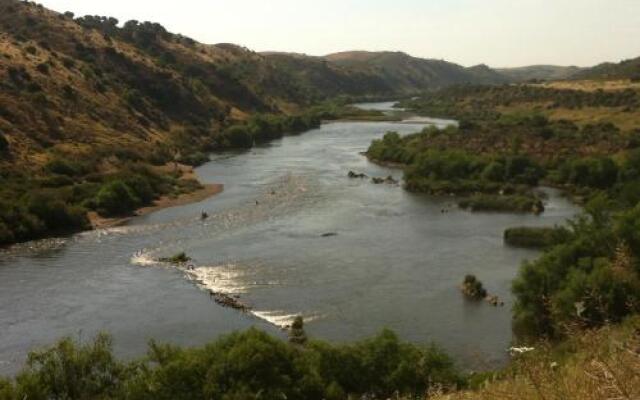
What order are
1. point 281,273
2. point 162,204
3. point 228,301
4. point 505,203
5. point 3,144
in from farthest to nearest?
1. point 3,144
2. point 162,204
3. point 505,203
4. point 281,273
5. point 228,301

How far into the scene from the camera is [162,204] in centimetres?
7325

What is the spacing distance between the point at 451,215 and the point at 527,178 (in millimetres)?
19066

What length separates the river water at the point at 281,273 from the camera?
1528 inches

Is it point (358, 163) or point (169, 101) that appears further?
point (169, 101)

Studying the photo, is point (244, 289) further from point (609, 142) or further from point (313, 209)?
point (609, 142)

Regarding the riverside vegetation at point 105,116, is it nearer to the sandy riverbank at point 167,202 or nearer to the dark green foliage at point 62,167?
the dark green foliage at point 62,167

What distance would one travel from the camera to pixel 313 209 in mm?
69062

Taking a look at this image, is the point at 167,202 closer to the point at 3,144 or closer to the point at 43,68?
the point at 3,144

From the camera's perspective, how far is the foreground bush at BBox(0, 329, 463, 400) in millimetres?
25266

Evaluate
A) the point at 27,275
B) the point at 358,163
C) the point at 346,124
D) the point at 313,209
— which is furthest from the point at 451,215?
the point at 346,124

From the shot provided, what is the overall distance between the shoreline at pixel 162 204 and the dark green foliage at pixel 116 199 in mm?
840

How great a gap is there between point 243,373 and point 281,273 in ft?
74.7

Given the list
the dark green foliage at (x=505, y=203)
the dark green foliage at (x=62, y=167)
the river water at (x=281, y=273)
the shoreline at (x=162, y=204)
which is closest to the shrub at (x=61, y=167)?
the dark green foliage at (x=62, y=167)

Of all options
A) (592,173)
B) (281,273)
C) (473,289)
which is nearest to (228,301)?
(281,273)
